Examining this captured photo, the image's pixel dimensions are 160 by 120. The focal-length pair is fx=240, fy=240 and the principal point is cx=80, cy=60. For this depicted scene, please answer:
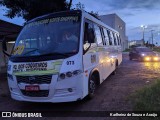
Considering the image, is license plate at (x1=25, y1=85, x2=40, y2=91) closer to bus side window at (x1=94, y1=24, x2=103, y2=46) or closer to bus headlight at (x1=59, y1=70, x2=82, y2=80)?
bus headlight at (x1=59, y1=70, x2=82, y2=80)

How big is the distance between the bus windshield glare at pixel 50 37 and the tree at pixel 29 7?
8.65 meters

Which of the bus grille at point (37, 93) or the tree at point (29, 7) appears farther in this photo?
the tree at point (29, 7)

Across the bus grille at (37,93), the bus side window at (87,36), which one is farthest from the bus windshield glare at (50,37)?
the bus grille at (37,93)

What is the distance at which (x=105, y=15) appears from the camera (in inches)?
2459

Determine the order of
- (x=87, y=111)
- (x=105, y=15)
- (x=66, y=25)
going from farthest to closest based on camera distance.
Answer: (x=105, y=15), (x=66, y=25), (x=87, y=111)

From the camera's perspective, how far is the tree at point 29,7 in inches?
627

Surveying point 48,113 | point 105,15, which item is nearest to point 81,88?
point 48,113

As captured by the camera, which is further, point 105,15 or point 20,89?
point 105,15

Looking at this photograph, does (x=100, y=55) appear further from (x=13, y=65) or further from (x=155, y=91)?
(x=13, y=65)

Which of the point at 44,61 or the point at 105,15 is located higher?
the point at 105,15

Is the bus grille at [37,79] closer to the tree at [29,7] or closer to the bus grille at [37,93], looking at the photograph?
the bus grille at [37,93]

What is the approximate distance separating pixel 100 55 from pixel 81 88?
8.94ft

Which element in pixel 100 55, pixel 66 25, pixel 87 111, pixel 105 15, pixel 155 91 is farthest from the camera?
pixel 105 15

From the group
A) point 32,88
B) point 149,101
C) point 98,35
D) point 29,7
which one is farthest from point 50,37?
point 29,7
